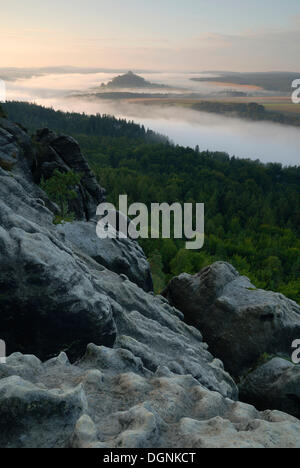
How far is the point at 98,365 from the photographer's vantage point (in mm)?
13820

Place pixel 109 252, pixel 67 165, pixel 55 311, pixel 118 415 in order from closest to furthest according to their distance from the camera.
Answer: pixel 118 415
pixel 55 311
pixel 109 252
pixel 67 165

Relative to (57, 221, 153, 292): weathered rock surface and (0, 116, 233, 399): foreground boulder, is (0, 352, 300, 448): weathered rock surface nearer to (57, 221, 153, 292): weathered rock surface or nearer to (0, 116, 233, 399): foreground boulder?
(0, 116, 233, 399): foreground boulder

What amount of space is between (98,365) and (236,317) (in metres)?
18.8

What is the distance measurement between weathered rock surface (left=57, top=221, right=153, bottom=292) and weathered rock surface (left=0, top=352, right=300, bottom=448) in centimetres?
1742

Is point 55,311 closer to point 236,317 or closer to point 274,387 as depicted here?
point 274,387

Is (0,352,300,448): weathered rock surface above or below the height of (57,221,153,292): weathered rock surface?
above

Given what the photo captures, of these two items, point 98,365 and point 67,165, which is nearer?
point 98,365

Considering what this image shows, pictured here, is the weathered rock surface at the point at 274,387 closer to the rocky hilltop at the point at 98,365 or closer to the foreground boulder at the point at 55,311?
the rocky hilltop at the point at 98,365

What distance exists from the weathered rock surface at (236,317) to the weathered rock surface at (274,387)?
6.13 feet

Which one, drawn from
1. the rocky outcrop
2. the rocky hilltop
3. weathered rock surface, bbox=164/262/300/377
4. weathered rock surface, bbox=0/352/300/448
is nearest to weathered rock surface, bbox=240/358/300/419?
the rocky hilltop

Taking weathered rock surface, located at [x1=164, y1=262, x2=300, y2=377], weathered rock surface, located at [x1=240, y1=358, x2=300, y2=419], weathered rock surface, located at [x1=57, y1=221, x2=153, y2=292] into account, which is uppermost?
weathered rock surface, located at [x1=57, y1=221, x2=153, y2=292]

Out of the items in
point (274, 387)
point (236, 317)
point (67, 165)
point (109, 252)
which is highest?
point (67, 165)

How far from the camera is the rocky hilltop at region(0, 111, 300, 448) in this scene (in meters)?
8.99

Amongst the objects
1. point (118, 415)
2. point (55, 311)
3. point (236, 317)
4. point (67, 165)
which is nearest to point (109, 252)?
point (236, 317)
